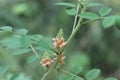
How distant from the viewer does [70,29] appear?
4250 millimetres

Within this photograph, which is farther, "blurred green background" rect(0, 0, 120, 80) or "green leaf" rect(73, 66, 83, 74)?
"blurred green background" rect(0, 0, 120, 80)

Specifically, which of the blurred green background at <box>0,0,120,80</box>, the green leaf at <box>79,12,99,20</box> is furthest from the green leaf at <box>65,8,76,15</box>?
the blurred green background at <box>0,0,120,80</box>

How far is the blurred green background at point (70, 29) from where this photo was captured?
4.00 m

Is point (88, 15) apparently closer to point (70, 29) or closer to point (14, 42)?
point (14, 42)

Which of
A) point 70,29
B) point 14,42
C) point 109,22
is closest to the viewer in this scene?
point 109,22

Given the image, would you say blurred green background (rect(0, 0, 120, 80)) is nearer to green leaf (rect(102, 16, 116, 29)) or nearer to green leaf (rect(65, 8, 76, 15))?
green leaf (rect(65, 8, 76, 15))

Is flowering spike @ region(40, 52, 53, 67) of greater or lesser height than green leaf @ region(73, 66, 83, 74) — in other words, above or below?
Answer: above

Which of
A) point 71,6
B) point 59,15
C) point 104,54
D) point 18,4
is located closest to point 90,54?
point 104,54

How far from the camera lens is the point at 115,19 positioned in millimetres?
1184

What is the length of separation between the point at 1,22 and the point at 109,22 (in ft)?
9.24

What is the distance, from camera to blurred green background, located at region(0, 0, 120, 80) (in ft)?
13.1

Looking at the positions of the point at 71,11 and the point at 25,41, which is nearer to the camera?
the point at 25,41

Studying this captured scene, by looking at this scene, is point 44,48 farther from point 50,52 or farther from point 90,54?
point 90,54

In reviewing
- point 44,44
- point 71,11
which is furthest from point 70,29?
point 44,44
